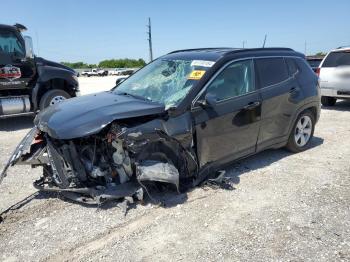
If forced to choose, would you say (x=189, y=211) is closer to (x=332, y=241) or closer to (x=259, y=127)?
(x=332, y=241)

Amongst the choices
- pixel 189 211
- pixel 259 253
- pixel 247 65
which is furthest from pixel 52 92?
pixel 259 253

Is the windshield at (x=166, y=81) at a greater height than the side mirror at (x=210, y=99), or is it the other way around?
the windshield at (x=166, y=81)

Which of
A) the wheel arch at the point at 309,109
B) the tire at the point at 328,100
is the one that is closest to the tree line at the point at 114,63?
the tire at the point at 328,100

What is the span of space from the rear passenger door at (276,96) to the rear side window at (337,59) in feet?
18.1

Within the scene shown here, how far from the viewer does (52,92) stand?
9.48m

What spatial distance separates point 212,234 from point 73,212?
1.57 m

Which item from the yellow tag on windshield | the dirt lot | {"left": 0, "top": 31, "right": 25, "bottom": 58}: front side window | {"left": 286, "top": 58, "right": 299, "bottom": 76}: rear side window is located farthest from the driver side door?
{"left": 0, "top": 31, "right": 25, "bottom": 58}: front side window

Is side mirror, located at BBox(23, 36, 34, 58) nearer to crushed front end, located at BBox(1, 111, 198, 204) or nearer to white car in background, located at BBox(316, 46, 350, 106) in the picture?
crushed front end, located at BBox(1, 111, 198, 204)

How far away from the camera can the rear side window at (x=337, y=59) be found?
35.0ft

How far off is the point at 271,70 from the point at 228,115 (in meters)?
1.31

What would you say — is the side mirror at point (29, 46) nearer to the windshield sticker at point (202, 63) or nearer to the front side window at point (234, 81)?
the windshield sticker at point (202, 63)

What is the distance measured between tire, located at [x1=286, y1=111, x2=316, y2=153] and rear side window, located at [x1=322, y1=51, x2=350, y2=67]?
517cm

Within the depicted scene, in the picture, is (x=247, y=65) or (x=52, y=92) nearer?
(x=247, y=65)

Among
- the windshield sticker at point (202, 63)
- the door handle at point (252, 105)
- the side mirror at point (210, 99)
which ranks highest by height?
the windshield sticker at point (202, 63)
